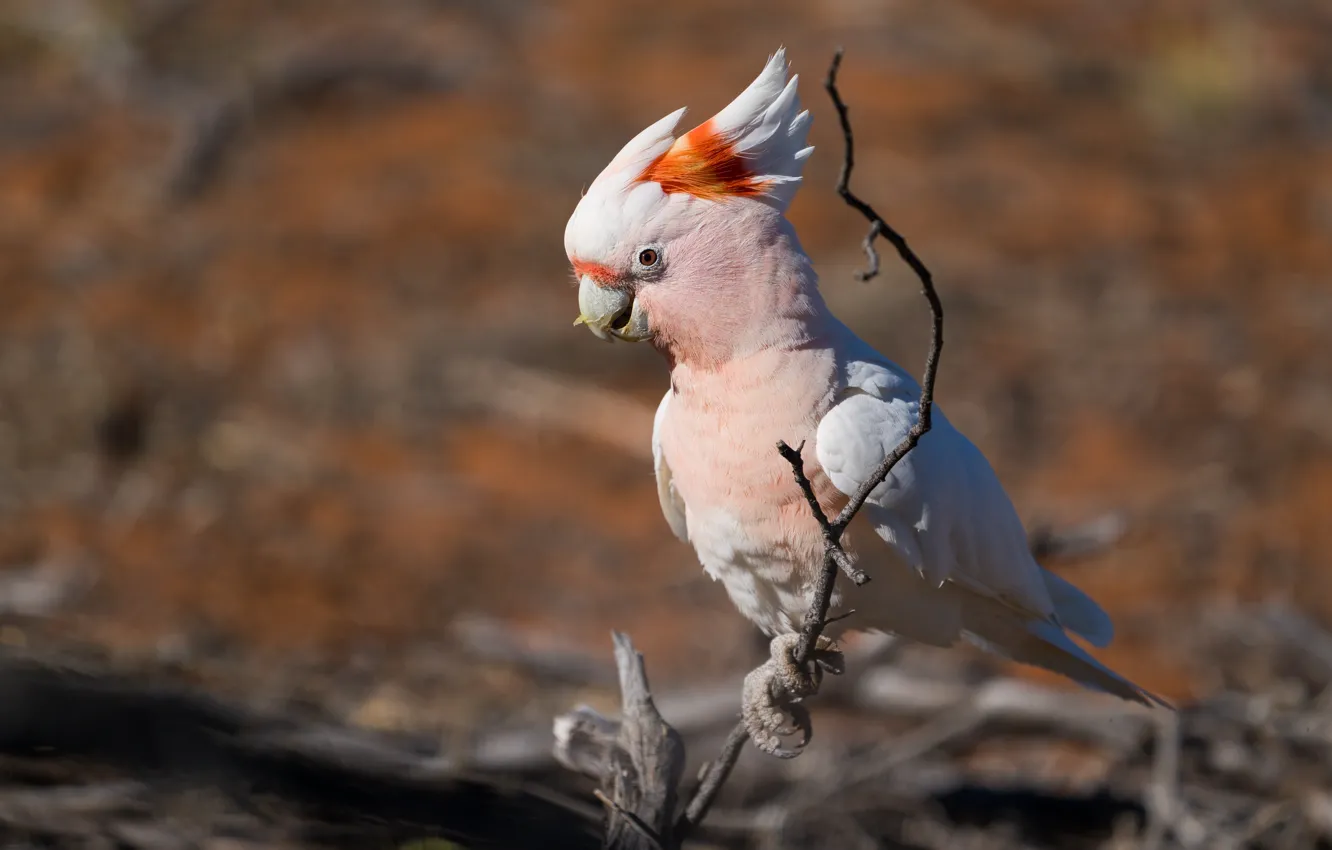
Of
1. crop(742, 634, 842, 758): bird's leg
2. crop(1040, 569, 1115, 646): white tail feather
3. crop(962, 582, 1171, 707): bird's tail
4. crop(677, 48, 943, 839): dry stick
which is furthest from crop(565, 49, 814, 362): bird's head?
crop(1040, 569, 1115, 646): white tail feather

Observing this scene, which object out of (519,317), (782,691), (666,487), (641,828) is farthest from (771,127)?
(519,317)

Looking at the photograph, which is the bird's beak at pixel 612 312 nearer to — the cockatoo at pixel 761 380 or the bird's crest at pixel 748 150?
the cockatoo at pixel 761 380

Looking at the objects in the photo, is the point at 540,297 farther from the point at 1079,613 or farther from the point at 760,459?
the point at 760,459

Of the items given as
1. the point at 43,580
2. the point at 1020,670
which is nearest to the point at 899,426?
the point at 1020,670

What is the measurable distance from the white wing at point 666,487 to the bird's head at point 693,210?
346 mm

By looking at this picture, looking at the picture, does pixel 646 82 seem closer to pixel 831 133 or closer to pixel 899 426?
pixel 831 133

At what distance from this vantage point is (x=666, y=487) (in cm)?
278

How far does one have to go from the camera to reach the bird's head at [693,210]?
2.33 metres

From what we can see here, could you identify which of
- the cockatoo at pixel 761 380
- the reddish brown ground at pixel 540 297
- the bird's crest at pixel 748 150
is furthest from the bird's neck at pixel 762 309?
the reddish brown ground at pixel 540 297

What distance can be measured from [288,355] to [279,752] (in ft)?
18.4

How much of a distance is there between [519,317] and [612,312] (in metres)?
5.25

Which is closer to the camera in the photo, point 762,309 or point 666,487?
point 762,309

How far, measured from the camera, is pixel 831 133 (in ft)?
31.1

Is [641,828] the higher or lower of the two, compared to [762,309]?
lower
